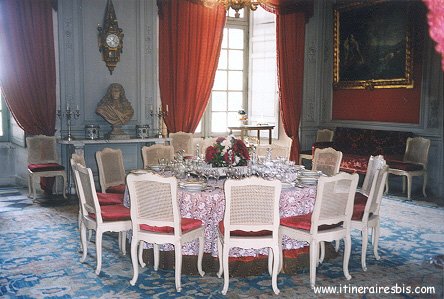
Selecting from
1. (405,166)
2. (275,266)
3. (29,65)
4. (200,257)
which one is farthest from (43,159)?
(405,166)

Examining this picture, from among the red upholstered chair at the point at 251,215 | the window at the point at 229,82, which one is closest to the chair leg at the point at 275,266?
the red upholstered chair at the point at 251,215

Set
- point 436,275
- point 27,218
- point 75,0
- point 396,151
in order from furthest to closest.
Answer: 1. point 396,151
2. point 75,0
3. point 27,218
4. point 436,275

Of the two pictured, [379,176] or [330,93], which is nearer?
[379,176]

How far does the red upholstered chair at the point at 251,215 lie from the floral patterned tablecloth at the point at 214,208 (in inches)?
14.5

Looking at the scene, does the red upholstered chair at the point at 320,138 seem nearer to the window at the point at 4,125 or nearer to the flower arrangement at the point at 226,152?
the flower arrangement at the point at 226,152

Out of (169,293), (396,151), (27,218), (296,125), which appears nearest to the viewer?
(169,293)

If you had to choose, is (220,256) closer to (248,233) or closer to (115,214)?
(248,233)

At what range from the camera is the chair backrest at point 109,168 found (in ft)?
15.9

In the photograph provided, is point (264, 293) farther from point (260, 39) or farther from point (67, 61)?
point (260, 39)

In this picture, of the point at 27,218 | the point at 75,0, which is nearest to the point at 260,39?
the point at 75,0

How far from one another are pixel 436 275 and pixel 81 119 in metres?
5.11

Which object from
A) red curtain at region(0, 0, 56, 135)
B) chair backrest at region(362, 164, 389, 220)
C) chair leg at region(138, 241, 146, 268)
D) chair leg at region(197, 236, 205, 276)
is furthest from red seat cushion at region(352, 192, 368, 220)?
red curtain at region(0, 0, 56, 135)

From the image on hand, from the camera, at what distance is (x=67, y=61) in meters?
6.90

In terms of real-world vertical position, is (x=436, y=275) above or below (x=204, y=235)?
below
